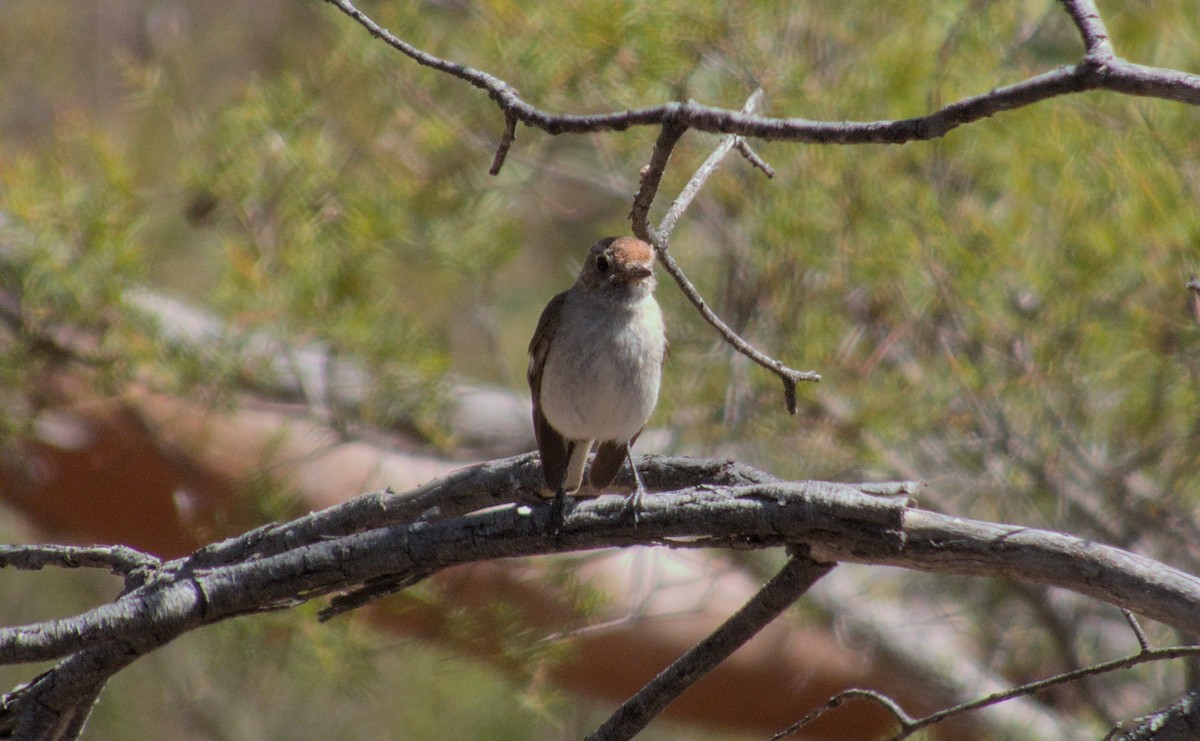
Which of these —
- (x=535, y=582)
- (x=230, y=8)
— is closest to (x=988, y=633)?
(x=535, y=582)

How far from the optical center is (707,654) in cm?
170

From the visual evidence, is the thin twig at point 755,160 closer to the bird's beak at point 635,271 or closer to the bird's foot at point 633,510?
the bird's foot at point 633,510

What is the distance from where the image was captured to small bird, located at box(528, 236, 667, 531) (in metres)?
2.69

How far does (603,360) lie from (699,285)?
1366 mm

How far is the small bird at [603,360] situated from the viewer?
2.69m

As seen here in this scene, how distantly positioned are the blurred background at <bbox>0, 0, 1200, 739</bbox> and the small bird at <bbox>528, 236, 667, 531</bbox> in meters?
0.61

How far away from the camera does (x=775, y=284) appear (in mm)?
3785

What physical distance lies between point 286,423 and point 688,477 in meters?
2.28

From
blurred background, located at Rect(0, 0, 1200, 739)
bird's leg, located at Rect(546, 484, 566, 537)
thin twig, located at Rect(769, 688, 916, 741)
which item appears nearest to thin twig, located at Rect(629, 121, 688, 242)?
bird's leg, located at Rect(546, 484, 566, 537)

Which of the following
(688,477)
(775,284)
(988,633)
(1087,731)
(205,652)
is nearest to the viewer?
(688,477)

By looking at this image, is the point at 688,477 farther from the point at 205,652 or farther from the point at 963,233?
the point at 205,652

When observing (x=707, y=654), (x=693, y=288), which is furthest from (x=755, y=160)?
(x=707, y=654)

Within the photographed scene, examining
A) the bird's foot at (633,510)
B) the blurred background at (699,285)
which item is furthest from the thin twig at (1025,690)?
the blurred background at (699,285)

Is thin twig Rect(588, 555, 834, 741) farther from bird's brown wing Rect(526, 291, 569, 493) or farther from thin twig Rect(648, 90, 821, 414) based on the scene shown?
bird's brown wing Rect(526, 291, 569, 493)
